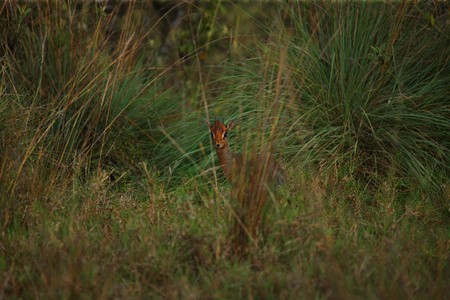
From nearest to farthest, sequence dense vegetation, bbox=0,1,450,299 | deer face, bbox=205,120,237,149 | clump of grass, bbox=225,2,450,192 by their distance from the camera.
Answer: dense vegetation, bbox=0,1,450,299 → deer face, bbox=205,120,237,149 → clump of grass, bbox=225,2,450,192

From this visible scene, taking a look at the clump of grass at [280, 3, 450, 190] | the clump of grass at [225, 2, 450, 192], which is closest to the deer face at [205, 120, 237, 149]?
the clump of grass at [225, 2, 450, 192]

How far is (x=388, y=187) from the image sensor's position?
4.39 m

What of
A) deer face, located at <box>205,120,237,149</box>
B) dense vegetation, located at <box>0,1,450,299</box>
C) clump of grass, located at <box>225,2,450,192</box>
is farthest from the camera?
clump of grass, located at <box>225,2,450,192</box>

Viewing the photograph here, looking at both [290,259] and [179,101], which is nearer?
[290,259]

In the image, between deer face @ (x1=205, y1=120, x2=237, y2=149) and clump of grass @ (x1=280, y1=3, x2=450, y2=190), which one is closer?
deer face @ (x1=205, y1=120, x2=237, y2=149)

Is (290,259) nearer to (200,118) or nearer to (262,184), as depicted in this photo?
(262,184)

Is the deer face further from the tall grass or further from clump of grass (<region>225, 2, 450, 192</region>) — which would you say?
the tall grass

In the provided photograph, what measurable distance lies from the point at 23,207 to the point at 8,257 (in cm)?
71

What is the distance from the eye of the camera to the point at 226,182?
5172mm

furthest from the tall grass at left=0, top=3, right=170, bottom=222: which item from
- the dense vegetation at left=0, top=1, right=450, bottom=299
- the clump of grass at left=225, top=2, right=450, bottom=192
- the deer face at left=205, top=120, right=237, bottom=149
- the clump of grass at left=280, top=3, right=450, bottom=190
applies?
the clump of grass at left=280, top=3, right=450, bottom=190

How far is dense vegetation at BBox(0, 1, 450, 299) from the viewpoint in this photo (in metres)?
3.13

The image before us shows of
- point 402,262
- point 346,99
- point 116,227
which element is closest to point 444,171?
point 346,99

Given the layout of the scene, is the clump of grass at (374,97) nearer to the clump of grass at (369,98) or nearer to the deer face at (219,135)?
the clump of grass at (369,98)

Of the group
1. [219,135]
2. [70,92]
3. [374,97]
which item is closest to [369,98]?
[374,97]
